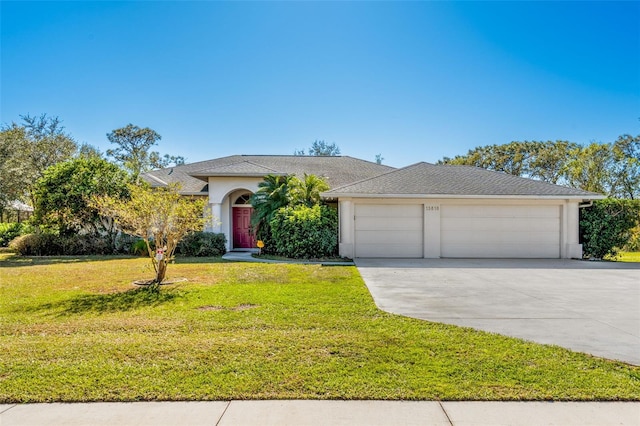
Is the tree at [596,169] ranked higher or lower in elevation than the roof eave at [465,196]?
higher

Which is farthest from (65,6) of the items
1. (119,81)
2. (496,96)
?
(496,96)

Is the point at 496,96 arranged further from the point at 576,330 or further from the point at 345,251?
the point at 576,330

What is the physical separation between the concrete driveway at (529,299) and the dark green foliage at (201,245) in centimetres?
709

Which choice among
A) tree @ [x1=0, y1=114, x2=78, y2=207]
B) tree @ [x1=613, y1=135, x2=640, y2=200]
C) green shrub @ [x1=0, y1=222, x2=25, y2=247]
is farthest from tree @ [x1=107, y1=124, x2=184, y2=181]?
tree @ [x1=613, y1=135, x2=640, y2=200]

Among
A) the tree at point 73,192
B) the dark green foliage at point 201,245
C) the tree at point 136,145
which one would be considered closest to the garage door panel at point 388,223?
the dark green foliage at point 201,245

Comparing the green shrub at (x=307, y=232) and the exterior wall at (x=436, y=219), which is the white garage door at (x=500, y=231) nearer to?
the exterior wall at (x=436, y=219)

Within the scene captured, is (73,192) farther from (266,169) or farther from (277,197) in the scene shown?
(277,197)

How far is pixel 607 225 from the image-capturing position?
14414 mm

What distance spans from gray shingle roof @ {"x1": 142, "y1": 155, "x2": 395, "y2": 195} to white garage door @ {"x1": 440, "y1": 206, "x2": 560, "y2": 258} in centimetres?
646

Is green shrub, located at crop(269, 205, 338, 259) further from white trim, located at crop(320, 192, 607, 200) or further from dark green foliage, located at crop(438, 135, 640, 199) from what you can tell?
dark green foliage, located at crop(438, 135, 640, 199)

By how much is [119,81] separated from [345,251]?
45.5 ft

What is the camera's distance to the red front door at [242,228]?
1888 centimetres

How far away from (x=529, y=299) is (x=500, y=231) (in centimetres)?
819

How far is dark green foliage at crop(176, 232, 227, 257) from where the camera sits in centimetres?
1585
